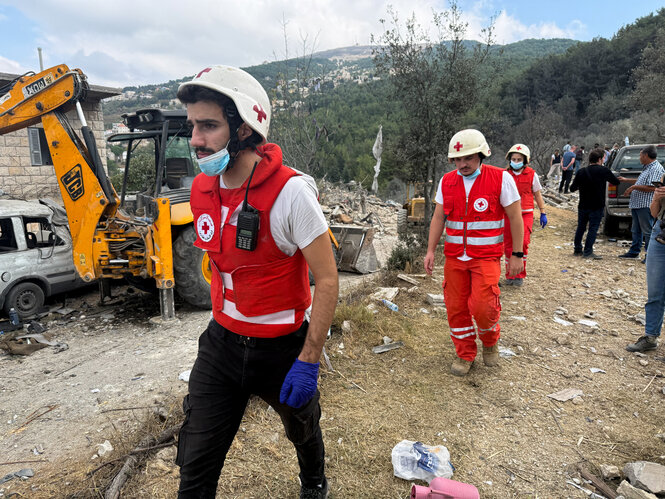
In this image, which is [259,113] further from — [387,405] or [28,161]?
[28,161]

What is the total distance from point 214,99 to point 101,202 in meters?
4.47

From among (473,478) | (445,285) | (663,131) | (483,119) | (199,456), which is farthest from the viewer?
(663,131)

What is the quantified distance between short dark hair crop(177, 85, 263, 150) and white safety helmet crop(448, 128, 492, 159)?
212 cm

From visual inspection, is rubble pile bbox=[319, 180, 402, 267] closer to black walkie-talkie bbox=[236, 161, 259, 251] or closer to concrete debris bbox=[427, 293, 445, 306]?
concrete debris bbox=[427, 293, 445, 306]

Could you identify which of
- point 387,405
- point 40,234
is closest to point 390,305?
point 387,405

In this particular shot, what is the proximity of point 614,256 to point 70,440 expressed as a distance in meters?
8.27

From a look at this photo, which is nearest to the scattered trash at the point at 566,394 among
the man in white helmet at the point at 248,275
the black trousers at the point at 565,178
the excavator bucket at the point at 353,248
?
the man in white helmet at the point at 248,275

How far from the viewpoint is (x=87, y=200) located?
5.44 m

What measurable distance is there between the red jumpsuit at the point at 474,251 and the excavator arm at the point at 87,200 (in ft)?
11.7

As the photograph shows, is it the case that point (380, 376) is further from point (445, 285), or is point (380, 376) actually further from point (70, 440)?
point (70, 440)

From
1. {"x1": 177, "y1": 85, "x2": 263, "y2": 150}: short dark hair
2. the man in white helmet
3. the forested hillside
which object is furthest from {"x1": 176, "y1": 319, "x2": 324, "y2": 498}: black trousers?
the forested hillside

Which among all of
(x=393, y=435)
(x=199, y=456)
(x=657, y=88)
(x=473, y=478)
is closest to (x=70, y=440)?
(x=199, y=456)

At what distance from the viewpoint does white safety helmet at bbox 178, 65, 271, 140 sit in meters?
1.59

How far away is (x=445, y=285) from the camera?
11.8ft
